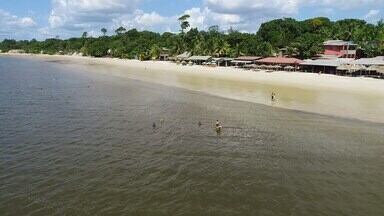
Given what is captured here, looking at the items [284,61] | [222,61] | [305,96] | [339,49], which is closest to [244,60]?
[222,61]

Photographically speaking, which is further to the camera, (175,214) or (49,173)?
(49,173)

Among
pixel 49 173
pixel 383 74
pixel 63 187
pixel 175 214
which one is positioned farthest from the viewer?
pixel 383 74

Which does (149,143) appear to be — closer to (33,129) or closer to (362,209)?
(33,129)

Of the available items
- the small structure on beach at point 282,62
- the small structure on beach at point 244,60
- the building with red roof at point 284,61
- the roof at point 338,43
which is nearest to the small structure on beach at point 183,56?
the small structure on beach at point 244,60

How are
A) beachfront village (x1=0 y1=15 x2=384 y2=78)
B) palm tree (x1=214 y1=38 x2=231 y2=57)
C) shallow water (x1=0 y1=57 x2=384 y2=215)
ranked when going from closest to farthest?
1. shallow water (x1=0 y1=57 x2=384 y2=215)
2. beachfront village (x1=0 y1=15 x2=384 y2=78)
3. palm tree (x1=214 y1=38 x2=231 y2=57)

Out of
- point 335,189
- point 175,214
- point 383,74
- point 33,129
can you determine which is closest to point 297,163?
point 335,189

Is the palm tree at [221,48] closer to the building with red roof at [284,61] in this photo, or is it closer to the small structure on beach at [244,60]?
the small structure on beach at [244,60]

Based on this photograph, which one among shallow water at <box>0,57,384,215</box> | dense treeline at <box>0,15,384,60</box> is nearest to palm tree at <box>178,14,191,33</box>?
dense treeline at <box>0,15,384,60</box>

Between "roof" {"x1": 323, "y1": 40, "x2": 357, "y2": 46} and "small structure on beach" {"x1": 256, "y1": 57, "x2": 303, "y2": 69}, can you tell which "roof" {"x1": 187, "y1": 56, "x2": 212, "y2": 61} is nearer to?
"small structure on beach" {"x1": 256, "y1": 57, "x2": 303, "y2": 69}
